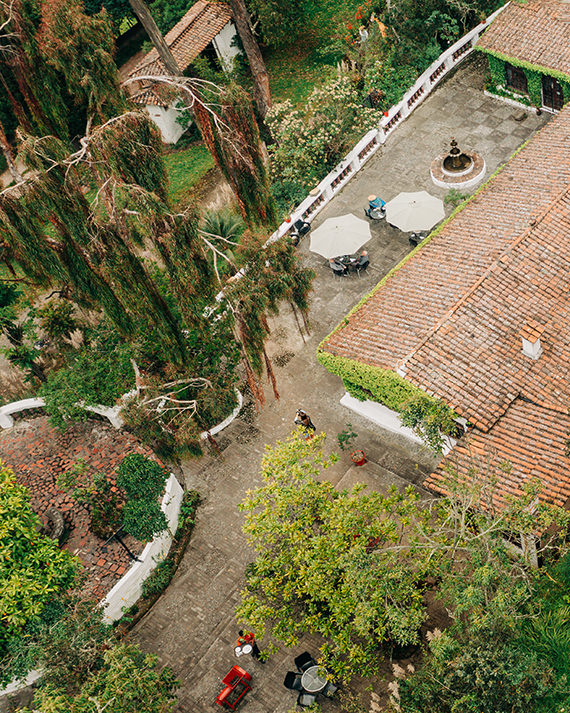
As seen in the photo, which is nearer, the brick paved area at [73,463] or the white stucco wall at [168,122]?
the brick paved area at [73,463]

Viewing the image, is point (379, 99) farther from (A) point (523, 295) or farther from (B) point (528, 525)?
(B) point (528, 525)

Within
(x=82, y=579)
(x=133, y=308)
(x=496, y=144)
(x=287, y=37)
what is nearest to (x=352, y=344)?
(x=133, y=308)

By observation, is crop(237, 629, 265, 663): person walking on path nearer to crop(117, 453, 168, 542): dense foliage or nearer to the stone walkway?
the stone walkway

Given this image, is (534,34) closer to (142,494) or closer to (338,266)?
(338,266)

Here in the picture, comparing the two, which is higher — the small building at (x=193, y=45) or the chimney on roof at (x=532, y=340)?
the small building at (x=193, y=45)

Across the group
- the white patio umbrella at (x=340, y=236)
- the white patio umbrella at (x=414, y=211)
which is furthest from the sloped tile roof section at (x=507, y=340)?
the white patio umbrella at (x=340, y=236)

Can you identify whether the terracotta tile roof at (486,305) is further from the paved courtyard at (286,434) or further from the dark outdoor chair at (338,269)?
the dark outdoor chair at (338,269)

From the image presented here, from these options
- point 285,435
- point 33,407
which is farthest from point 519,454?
point 33,407
